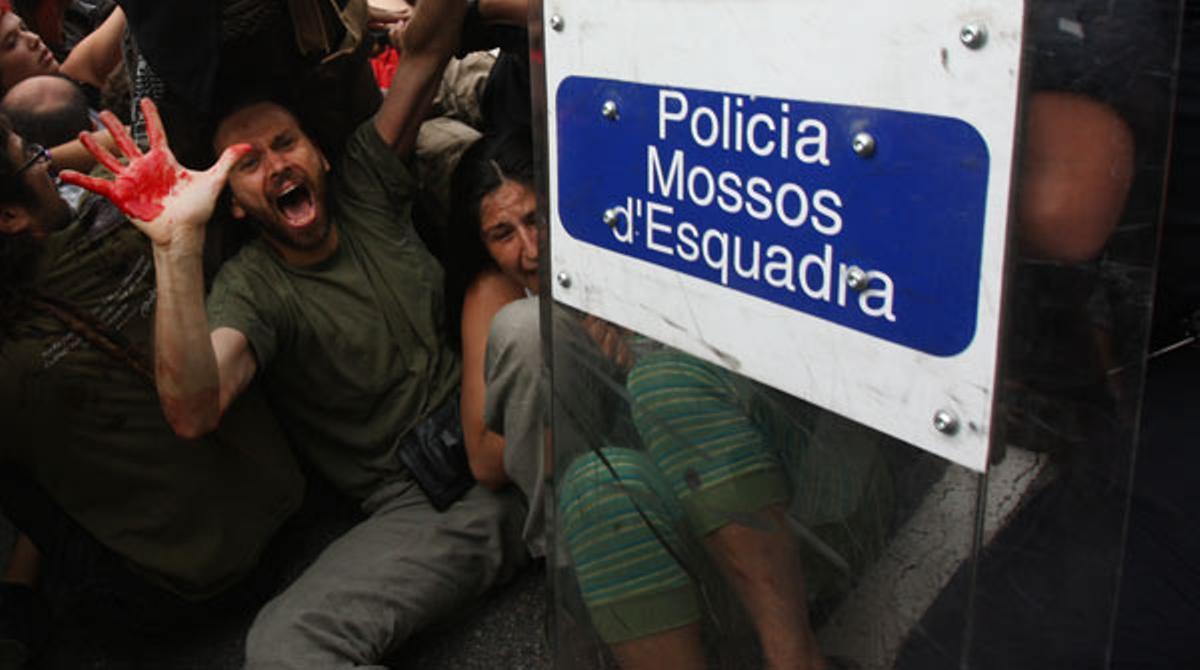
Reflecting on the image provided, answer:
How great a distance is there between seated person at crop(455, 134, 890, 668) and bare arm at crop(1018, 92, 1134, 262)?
295mm

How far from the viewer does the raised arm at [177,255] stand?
7.49 ft

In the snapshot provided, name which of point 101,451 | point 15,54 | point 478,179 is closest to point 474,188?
point 478,179

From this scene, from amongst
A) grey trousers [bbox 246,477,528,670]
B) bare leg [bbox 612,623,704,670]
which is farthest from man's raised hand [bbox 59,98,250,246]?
bare leg [bbox 612,623,704,670]

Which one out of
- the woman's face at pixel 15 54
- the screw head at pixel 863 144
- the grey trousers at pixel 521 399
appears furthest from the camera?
the woman's face at pixel 15 54

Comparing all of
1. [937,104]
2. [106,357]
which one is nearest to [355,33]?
[106,357]

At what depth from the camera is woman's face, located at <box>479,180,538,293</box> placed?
2525 millimetres

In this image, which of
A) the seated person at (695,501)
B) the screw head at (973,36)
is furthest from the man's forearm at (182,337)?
the screw head at (973,36)

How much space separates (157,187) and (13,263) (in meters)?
0.46

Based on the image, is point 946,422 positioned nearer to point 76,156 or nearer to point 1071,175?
point 1071,175

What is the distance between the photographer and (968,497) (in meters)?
1.01

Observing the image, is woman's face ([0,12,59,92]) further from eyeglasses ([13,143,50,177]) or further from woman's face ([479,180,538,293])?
woman's face ([479,180,538,293])

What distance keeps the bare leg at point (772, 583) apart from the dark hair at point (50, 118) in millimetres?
2881

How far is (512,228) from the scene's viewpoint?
8.35 ft

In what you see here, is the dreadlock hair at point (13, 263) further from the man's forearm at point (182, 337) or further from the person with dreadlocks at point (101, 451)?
the man's forearm at point (182, 337)
